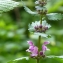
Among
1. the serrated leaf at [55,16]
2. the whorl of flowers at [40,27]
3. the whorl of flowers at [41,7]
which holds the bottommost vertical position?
the whorl of flowers at [40,27]

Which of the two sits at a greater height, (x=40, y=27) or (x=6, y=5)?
(x=6, y=5)

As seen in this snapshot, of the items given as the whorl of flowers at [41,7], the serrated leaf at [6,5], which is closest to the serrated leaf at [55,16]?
the whorl of flowers at [41,7]

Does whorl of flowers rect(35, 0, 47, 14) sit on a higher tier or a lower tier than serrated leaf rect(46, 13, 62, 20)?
higher

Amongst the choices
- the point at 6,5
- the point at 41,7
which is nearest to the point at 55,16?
the point at 41,7

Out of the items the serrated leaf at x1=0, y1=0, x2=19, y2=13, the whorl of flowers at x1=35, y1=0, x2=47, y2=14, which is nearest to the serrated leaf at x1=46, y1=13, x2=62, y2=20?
the whorl of flowers at x1=35, y1=0, x2=47, y2=14

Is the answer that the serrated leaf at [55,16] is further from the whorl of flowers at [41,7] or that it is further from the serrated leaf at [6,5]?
the serrated leaf at [6,5]

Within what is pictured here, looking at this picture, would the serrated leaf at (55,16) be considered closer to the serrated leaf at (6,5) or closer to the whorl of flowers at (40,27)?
the whorl of flowers at (40,27)

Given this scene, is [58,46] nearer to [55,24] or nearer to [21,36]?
[21,36]

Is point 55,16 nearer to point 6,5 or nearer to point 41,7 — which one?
point 41,7

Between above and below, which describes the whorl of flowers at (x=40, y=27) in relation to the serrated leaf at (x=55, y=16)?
below

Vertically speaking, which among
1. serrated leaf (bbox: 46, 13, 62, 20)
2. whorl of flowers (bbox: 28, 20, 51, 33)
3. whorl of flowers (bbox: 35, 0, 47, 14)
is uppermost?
whorl of flowers (bbox: 35, 0, 47, 14)

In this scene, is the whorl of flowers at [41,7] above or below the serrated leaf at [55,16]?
above

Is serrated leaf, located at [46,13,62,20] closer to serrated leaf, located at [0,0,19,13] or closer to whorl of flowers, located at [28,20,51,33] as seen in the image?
whorl of flowers, located at [28,20,51,33]
